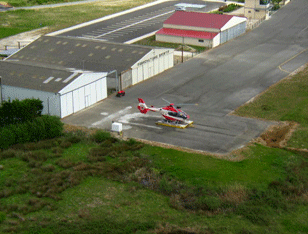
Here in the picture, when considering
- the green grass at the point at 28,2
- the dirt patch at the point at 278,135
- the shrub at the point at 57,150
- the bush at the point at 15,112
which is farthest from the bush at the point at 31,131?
the green grass at the point at 28,2

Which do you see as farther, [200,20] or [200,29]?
[200,20]

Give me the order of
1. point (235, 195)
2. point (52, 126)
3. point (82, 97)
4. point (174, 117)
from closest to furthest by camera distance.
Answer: point (235, 195) < point (52, 126) < point (174, 117) < point (82, 97)

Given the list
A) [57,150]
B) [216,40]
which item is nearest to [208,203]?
[57,150]

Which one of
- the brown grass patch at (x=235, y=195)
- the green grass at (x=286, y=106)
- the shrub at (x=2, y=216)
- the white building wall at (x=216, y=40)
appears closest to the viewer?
the shrub at (x=2, y=216)

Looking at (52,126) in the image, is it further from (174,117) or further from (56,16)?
(56,16)

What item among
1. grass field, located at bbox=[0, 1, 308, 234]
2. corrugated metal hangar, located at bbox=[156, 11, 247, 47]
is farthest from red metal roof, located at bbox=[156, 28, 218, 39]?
grass field, located at bbox=[0, 1, 308, 234]

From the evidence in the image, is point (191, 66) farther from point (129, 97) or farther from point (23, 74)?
point (23, 74)

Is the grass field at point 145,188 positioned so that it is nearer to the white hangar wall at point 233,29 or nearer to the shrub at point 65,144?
the shrub at point 65,144
